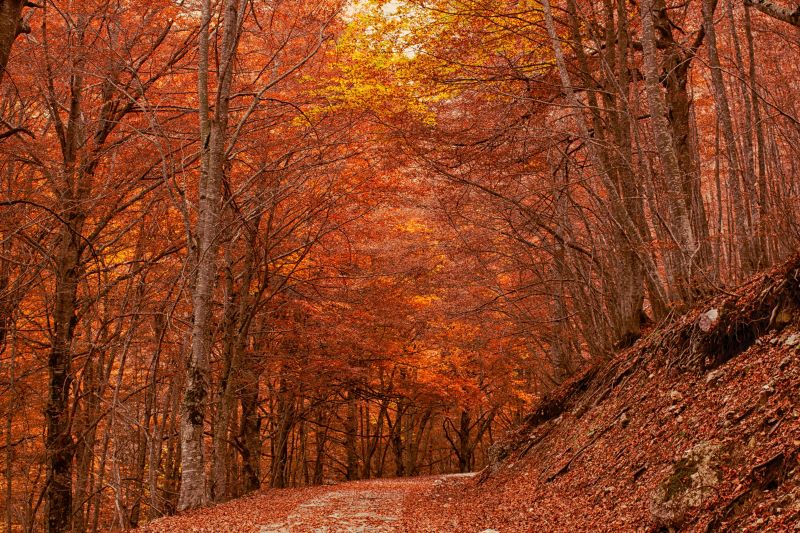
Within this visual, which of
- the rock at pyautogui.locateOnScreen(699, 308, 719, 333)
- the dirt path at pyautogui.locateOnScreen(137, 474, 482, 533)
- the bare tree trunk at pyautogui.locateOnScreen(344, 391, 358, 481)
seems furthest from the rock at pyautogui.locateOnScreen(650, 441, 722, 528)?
the bare tree trunk at pyautogui.locateOnScreen(344, 391, 358, 481)

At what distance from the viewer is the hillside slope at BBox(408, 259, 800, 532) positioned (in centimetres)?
411

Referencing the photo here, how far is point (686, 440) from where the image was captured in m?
5.37

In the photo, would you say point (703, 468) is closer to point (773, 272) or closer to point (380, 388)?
point (773, 272)

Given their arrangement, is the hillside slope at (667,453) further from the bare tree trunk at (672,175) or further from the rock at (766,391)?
the bare tree trunk at (672,175)

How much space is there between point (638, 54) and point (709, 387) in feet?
28.3

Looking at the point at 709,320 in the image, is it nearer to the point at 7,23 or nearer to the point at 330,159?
the point at 7,23

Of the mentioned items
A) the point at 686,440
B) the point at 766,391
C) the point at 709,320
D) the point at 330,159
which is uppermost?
the point at 330,159

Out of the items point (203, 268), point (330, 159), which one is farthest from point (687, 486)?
point (330, 159)

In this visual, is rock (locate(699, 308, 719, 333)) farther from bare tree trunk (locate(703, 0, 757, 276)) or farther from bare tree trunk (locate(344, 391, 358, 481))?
bare tree trunk (locate(344, 391, 358, 481))

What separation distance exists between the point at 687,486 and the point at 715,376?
175cm

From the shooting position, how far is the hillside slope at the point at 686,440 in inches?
162

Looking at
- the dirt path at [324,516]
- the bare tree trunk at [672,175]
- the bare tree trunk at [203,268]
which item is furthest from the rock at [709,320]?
the bare tree trunk at [203,268]

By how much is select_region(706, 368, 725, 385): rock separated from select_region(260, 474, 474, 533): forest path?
376cm

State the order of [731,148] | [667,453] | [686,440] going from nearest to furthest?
[686,440], [667,453], [731,148]
